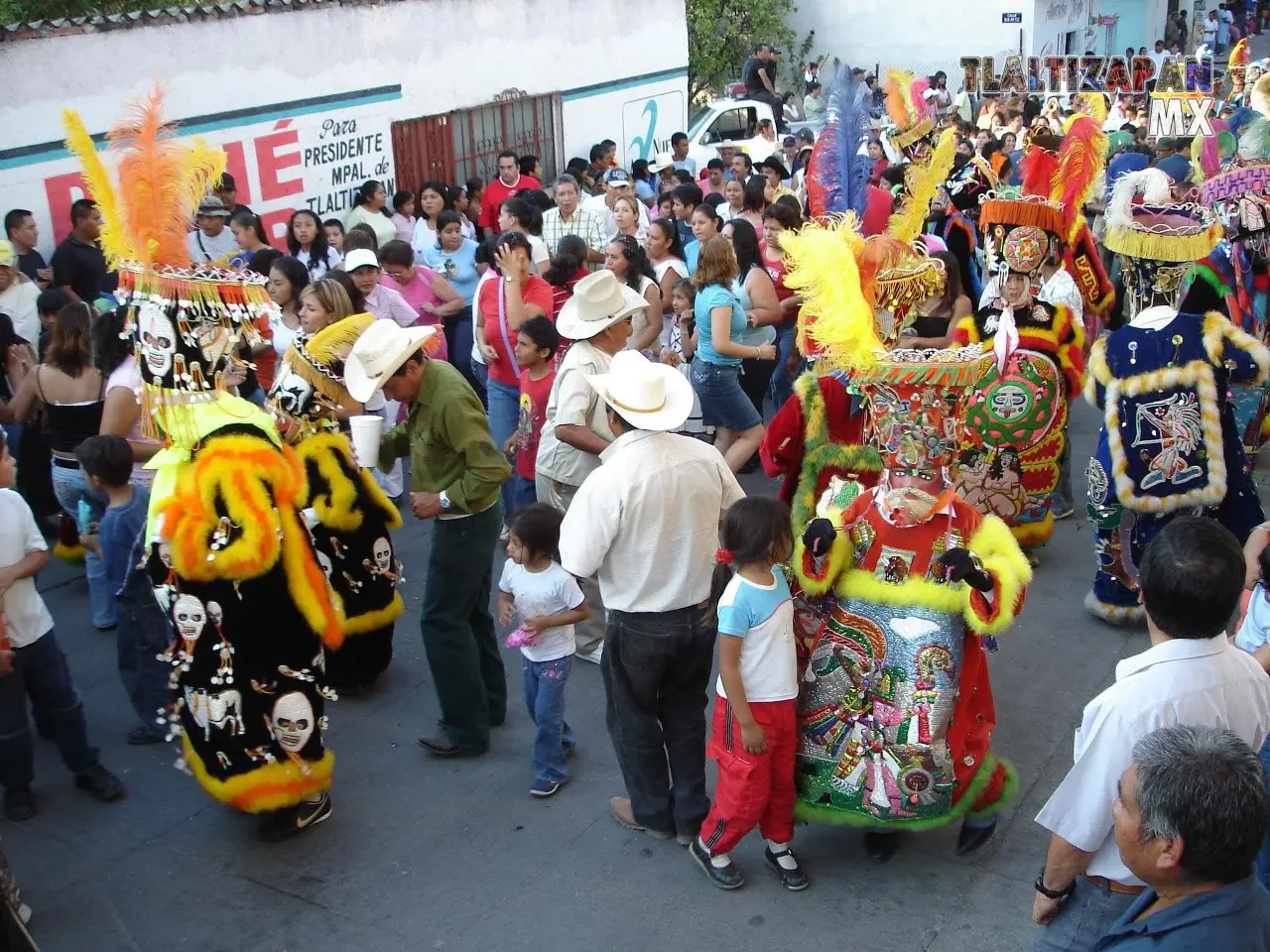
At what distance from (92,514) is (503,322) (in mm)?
2309

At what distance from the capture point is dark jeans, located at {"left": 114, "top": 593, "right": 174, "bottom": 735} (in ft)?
17.0

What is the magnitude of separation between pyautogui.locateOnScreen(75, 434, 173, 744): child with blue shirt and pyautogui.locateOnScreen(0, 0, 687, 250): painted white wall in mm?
4860

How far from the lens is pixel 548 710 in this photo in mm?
4797

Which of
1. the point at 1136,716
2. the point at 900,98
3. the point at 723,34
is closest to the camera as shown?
the point at 1136,716

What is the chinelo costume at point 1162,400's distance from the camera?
5641 millimetres

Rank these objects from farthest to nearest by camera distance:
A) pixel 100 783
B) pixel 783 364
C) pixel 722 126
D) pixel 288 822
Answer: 1. pixel 722 126
2. pixel 783 364
3. pixel 100 783
4. pixel 288 822

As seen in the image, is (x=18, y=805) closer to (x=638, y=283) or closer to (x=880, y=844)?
(x=880, y=844)

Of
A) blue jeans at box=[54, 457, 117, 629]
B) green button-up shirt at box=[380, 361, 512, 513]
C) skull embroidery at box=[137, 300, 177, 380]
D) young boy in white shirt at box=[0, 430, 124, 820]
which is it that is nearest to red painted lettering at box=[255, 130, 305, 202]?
blue jeans at box=[54, 457, 117, 629]

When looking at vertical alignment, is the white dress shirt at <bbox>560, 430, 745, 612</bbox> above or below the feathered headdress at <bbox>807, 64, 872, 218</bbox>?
below

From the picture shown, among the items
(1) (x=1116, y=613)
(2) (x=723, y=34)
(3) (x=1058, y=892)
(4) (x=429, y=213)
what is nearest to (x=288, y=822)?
(3) (x=1058, y=892)

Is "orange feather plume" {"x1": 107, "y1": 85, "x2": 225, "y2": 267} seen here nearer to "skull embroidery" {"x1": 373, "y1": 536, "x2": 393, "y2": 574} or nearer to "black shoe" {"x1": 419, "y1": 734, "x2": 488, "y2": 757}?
"skull embroidery" {"x1": 373, "y1": 536, "x2": 393, "y2": 574}

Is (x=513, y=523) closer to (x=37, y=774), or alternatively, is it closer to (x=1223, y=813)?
(x=37, y=774)

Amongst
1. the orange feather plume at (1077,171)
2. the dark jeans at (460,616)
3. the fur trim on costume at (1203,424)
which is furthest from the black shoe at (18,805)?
the orange feather plume at (1077,171)

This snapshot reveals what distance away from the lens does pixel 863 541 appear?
13.7 feet
